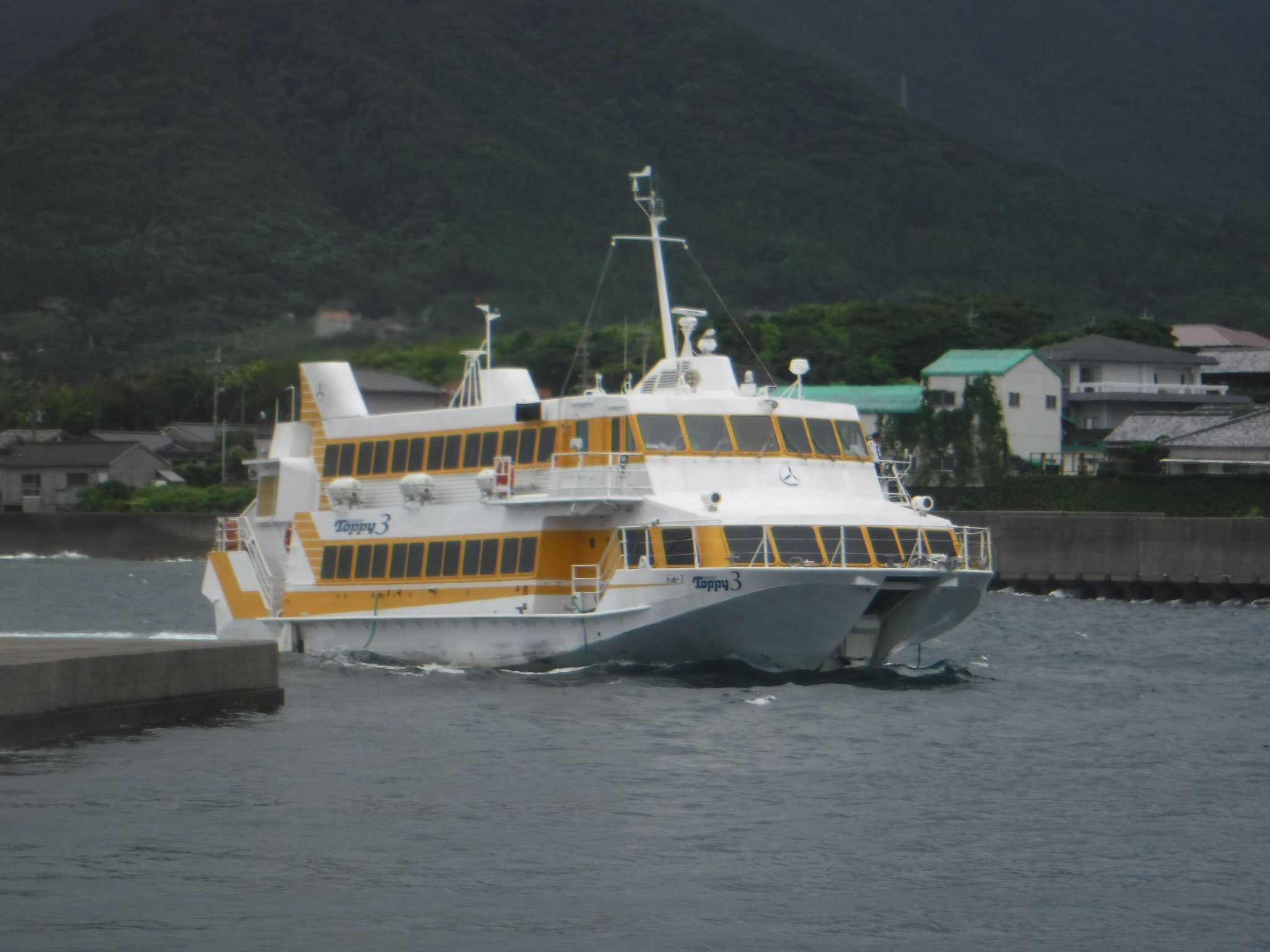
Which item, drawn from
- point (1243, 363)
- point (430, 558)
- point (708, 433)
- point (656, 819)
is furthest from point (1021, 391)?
point (656, 819)

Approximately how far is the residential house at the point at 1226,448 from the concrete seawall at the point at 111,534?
4269 cm

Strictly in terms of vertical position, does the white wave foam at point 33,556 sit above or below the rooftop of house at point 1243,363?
below

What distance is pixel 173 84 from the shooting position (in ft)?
219

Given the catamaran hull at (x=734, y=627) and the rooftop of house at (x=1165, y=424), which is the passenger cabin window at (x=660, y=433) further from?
the rooftop of house at (x=1165, y=424)

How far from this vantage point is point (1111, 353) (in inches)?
3706

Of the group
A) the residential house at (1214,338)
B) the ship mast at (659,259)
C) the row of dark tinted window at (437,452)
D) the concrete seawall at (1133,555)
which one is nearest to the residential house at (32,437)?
the concrete seawall at (1133,555)

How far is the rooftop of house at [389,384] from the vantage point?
58781 mm

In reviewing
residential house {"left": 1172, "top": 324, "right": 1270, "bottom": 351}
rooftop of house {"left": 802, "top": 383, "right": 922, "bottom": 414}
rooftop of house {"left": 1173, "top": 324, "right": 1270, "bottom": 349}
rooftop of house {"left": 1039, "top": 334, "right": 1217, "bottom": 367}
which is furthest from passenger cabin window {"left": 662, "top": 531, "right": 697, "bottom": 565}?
rooftop of house {"left": 1173, "top": 324, "right": 1270, "bottom": 349}

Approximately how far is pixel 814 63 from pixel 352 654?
16030 cm

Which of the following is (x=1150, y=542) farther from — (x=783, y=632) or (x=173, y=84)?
(x=173, y=84)

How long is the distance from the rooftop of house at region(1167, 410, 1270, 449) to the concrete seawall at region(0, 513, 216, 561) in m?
43.0

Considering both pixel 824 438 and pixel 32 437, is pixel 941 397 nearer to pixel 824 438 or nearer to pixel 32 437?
pixel 32 437

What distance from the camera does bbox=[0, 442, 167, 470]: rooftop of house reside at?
9819cm

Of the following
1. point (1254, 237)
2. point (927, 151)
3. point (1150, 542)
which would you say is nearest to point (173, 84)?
point (1150, 542)
